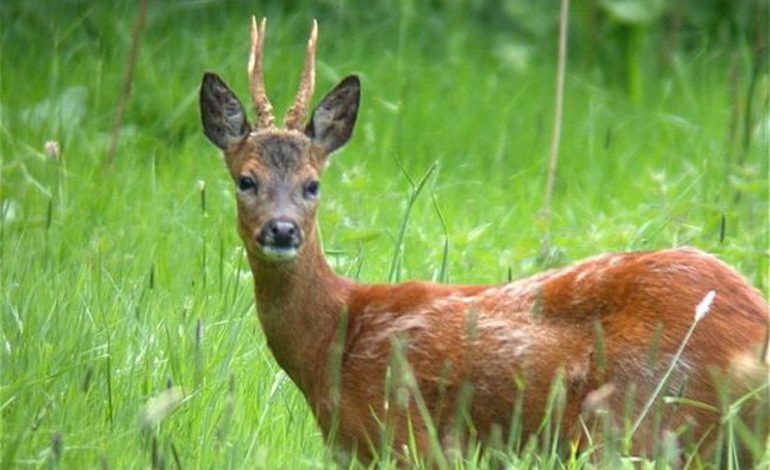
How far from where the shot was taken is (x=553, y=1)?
11547 millimetres

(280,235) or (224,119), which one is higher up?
(224,119)

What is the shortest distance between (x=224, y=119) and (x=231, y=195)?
1904 millimetres

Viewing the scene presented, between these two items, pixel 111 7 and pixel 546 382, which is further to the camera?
pixel 111 7

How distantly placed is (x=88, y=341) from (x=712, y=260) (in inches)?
70.3

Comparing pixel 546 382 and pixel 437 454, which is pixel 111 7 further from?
pixel 437 454

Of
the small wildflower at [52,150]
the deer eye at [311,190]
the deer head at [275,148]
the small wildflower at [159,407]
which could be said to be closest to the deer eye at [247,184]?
the deer head at [275,148]

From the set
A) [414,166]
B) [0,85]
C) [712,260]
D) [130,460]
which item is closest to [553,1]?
[414,166]

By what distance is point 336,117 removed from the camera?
689cm

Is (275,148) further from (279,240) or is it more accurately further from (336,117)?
(279,240)

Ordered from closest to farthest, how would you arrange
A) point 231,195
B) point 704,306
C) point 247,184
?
1. point 704,306
2. point 247,184
3. point 231,195

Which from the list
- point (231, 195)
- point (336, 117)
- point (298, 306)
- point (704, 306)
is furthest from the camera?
point (231, 195)

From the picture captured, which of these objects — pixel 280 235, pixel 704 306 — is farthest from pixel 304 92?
pixel 704 306

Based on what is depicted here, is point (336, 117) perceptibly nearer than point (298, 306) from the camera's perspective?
No

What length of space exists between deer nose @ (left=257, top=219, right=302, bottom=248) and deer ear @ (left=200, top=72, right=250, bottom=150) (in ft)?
1.67
